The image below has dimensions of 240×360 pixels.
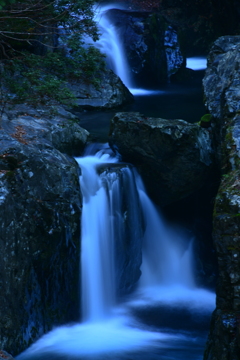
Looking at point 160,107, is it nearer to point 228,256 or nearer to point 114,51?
point 114,51

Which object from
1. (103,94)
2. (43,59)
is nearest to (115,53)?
(103,94)

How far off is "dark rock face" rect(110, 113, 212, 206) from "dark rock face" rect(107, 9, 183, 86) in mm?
7921

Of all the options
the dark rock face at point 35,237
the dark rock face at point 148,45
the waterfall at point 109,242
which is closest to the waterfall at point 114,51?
the dark rock face at point 148,45

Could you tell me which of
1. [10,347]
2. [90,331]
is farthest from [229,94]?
[10,347]

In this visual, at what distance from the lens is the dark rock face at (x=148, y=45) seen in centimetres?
1535

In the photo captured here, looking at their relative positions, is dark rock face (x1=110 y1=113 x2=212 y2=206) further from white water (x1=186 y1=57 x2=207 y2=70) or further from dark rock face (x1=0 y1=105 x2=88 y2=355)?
white water (x1=186 y1=57 x2=207 y2=70)

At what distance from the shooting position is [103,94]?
37.7 feet

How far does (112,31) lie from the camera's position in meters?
15.4

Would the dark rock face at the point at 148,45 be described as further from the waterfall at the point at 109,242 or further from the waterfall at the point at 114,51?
the waterfall at the point at 109,242

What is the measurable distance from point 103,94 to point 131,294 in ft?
20.1

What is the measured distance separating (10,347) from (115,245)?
2.49 metres

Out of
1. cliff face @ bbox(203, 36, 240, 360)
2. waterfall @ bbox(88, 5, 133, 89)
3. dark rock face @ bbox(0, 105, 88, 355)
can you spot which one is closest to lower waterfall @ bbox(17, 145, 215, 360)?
dark rock face @ bbox(0, 105, 88, 355)

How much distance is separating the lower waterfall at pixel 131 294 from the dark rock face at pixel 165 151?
28 cm

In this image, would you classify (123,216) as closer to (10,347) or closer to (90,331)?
(90,331)
